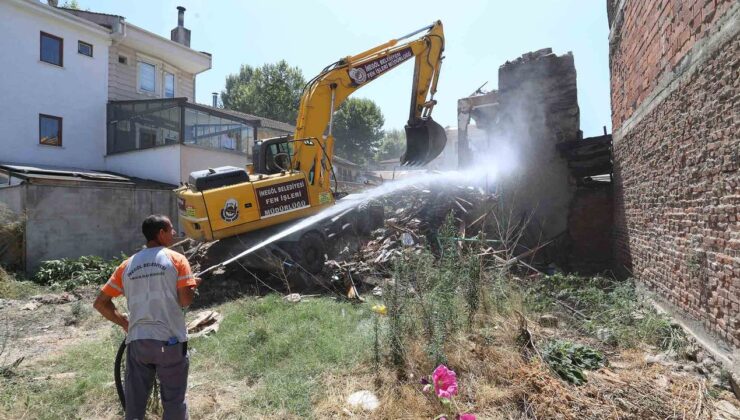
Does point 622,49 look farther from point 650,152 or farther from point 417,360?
point 417,360

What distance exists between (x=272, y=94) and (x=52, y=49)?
27065mm

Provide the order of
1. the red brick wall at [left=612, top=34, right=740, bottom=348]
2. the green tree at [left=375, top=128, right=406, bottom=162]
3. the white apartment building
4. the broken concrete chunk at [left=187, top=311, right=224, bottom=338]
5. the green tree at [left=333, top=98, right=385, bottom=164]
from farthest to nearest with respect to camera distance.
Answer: the green tree at [left=375, top=128, right=406, bottom=162] < the green tree at [left=333, top=98, right=385, bottom=164] < the white apartment building < the broken concrete chunk at [left=187, top=311, right=224, bottom=338] < the red brick wall at [left=612, top=34, right=740, bottom=348]

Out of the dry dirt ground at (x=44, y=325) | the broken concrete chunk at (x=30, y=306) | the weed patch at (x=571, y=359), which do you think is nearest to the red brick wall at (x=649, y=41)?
the weed patch at (x=571, y=359)

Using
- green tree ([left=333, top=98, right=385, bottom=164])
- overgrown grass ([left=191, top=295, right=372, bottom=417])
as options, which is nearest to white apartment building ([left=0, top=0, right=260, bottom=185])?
overgrown grass ([left=191, top=295, right=372, bottom=417])

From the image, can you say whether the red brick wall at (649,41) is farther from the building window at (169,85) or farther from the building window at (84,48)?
the building window at (169,85)

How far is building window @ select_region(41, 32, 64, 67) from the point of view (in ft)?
47.9

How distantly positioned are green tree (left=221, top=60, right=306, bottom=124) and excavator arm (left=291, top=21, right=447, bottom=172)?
105 ft

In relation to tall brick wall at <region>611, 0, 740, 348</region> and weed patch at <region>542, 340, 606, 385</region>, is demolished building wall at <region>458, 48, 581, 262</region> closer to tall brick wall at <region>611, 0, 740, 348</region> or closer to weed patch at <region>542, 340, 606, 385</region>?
tall brick wall at <region>611, 0, 740, 348</region>

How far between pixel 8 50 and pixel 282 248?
12.9 meters

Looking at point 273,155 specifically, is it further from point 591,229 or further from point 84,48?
point 84,48

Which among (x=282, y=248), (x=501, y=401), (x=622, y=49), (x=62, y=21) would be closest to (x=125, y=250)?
(x=282, y=248)

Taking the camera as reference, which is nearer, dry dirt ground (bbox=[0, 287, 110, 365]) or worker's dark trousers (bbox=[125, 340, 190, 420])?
worker's dark trousers (bbox=[125, 340, 190, 420])

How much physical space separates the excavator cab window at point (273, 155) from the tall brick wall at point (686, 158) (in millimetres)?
6187

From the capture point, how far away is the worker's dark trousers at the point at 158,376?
9.39 ft
